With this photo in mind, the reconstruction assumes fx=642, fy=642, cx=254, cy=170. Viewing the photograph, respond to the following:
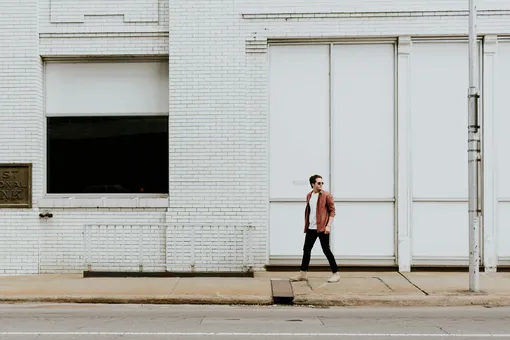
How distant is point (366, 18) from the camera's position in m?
12.6

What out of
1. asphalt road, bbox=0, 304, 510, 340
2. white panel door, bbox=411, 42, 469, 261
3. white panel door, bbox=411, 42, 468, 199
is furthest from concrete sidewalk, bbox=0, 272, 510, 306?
white panel door, bbox=411, 42, 468, 199

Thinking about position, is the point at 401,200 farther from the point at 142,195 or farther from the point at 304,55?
the point at 142,195

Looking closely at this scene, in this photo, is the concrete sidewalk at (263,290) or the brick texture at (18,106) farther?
the brick texture at (18,106)

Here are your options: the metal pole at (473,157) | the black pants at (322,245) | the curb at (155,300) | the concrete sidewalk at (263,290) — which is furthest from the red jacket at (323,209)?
the metal pole at (473,157)

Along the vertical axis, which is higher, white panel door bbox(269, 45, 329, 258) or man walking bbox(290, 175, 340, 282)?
white panel door bbox(269, 45, 329, 258)

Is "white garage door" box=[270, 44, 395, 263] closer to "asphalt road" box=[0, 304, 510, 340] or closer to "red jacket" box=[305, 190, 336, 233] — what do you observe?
"red jacket" box=[305, 190, 336, 233]

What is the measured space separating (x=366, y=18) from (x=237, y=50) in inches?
102

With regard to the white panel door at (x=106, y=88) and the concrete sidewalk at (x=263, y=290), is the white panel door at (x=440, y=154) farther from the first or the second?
the white panel door at (x=106, y=88)

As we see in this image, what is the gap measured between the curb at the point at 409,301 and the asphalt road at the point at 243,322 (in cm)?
24

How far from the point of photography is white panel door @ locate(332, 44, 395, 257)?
12.7 m

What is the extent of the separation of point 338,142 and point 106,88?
4.83 m

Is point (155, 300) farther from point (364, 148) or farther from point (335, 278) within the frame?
point (364, 148)

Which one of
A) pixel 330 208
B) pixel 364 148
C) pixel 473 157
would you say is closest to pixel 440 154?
pixel 364 148

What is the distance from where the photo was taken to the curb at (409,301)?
386 inches
